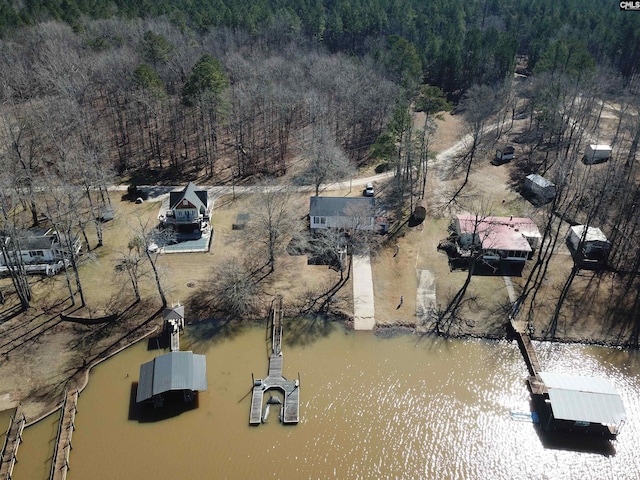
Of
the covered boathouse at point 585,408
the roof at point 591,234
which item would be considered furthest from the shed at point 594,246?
the covered boathouse at point 585,408

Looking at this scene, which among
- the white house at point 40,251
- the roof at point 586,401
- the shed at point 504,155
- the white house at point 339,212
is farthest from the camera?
the shed at point 504,155

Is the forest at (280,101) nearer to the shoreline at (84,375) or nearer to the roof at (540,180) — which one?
the roof at (540,180)

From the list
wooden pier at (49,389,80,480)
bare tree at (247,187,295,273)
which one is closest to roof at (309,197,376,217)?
bare tree at (247,187,295,273)

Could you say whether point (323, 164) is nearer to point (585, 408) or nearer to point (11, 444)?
point (585, 408)

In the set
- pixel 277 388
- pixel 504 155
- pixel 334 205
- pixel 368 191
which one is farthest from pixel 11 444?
pixel 504 155

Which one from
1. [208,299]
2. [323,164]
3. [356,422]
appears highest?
[323,164]

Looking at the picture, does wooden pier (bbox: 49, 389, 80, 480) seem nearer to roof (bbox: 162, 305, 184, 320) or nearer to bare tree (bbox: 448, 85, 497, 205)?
roof (bbox: 162, 305, 184, 320)

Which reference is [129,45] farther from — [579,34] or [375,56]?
[579,34]
